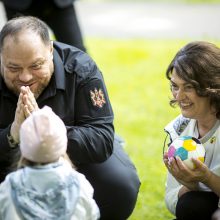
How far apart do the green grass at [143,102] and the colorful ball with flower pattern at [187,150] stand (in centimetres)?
68

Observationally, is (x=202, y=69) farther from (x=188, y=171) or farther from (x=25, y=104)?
(x=25, y=104)

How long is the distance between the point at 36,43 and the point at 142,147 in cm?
178

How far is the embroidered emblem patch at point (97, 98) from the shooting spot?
3.09 metres

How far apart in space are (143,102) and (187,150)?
98.0 inches

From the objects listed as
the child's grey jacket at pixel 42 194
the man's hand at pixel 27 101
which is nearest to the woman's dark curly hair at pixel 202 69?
the man's hand at pixel 27 101

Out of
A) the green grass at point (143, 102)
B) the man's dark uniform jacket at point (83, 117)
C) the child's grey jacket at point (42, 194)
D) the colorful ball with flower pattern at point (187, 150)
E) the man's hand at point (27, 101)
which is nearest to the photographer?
the child's grey jacket at point (42, 194)

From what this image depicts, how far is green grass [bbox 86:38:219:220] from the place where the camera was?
3.82 metres

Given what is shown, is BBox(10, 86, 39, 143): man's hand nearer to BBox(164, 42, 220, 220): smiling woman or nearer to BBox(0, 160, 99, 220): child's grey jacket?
BBox(0, 160, 99, 220): child's grey jacket

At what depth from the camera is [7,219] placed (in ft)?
7.75

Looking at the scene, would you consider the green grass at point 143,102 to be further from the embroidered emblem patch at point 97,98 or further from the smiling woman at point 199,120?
the embroidered emblem patch at point 97,98

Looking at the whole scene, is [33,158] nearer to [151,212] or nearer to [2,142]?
[2,142]

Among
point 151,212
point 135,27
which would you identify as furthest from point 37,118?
point 135,27

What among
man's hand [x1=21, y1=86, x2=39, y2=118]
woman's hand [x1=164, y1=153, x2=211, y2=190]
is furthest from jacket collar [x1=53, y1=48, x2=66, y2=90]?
woman's hand [x1=164, y1=153, x2=211, y2=190]

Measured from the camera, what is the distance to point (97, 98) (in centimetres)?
310
